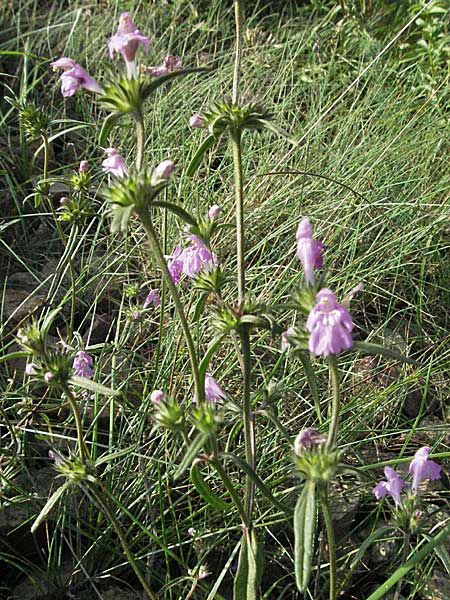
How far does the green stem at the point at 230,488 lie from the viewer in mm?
1255

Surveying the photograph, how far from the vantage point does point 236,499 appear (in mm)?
1312

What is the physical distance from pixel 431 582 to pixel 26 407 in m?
1.09

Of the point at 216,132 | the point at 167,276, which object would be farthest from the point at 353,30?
the point at 167,276

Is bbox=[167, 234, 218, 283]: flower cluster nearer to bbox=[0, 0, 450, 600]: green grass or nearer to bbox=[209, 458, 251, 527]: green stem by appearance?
bbox=[0, 0, 450, 600]: green grass

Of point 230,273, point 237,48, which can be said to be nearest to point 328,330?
point 237,48

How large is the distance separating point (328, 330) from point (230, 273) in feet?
4.16

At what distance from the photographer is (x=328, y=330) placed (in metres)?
1.12

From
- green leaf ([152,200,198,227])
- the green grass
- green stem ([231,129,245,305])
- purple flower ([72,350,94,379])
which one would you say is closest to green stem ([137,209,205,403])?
green leaf ([152,200,198,227])

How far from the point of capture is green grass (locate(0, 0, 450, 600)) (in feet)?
5.89

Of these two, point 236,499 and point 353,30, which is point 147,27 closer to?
point 353,30

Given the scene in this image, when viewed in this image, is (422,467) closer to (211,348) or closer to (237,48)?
(211,348)

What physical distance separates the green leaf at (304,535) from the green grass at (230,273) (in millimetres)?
472

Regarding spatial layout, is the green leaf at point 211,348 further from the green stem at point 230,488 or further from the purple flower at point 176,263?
the purple flower at point 176,263

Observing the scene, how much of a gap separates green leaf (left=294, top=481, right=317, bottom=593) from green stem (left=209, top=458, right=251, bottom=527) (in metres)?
0.16
